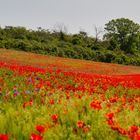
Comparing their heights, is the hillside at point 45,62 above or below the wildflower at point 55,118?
below

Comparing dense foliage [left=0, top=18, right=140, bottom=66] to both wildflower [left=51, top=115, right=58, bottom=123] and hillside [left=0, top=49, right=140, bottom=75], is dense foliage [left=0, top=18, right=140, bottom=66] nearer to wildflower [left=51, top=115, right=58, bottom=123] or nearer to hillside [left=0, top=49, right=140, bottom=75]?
hillside [left=0, top=49, right=140, bottom=75]

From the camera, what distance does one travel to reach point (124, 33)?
10088 centimetres

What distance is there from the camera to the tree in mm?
97656

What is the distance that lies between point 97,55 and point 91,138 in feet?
202

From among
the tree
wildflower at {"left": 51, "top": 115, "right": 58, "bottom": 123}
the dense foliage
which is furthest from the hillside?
the tree

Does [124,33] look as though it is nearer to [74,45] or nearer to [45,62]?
[74,45]

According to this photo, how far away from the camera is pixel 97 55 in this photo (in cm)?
6612

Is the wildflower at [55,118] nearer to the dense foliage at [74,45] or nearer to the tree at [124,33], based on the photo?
the dense foliage at [74,45]

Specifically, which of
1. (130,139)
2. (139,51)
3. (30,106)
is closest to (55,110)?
(30,106)

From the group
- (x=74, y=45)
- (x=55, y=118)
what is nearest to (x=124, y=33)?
(x=74, y=45)

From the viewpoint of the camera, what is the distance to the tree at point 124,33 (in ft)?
320

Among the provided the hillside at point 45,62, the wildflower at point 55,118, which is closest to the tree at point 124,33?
the hillside at point 45,62

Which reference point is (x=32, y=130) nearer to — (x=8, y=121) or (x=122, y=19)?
(x=8, y=121)

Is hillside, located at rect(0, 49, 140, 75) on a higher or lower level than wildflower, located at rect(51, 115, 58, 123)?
lower
